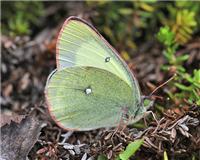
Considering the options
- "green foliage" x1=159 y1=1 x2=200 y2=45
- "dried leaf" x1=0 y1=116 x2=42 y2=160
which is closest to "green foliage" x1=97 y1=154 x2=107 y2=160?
"dried leaf" x1=0 y1=116 x2=42 y2=160

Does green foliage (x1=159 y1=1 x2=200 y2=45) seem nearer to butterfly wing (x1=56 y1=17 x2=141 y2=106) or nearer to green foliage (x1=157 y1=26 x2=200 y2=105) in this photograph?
green foliage (x1=157 y1=26 x2=200 y2=105)

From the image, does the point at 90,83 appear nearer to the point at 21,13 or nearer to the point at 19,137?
the point at 19,137

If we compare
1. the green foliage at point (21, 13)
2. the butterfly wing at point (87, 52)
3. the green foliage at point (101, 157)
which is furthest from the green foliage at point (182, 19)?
the green foliage at point (101, 157)

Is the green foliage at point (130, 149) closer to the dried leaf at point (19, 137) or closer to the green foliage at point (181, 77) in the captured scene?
the green foliage at point (181, 77)

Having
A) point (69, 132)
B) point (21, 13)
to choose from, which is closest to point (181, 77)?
point (69, 132)

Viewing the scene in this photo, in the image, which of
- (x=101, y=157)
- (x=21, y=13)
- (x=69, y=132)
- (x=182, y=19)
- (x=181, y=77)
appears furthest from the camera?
(x=21, y=13)

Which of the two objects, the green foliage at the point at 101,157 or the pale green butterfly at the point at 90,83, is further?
the pale green butterfly at the point at 90,83

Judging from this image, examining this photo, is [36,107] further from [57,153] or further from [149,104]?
[149,104]
